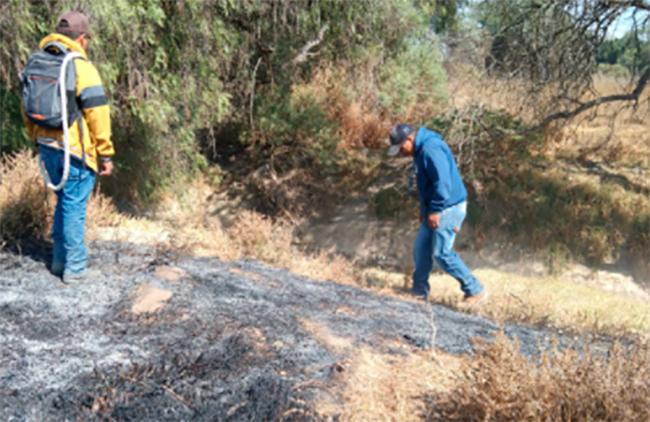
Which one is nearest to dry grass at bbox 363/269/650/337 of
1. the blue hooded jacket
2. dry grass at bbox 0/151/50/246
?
the blue hooded jacket

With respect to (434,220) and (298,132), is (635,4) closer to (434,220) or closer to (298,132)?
(434,220)

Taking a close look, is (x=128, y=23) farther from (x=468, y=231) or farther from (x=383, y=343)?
(x=468, y=231)

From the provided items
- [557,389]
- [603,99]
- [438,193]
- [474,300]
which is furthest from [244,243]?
[603,99]

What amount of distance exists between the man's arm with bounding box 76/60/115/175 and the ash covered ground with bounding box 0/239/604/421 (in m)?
0.99

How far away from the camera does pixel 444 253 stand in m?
6.47

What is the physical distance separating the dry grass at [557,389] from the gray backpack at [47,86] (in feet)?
10.1

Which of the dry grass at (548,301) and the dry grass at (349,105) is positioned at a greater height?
the dry grass at (349,105)

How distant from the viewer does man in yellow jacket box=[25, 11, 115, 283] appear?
4.21 meters

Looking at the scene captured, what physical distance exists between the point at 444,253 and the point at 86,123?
3.73 meters

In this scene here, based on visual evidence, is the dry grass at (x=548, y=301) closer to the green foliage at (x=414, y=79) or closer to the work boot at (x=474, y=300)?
the work boot at (x=474, y=300)

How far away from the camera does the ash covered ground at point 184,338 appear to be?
297 cm

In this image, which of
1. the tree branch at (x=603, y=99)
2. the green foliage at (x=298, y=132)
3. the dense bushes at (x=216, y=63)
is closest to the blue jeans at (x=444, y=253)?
the dense bushes at (x=216, y=63)

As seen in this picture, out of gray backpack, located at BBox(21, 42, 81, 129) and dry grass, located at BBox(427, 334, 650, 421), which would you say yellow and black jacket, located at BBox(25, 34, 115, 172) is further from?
dry grass, located at BBox(427, 334, 650, 421)

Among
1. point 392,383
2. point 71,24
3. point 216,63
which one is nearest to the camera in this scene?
point 392,383
